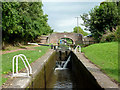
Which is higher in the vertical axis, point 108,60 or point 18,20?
point 18,20

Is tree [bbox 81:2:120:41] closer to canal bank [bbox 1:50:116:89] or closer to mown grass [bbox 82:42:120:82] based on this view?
canal bank [bbox 1:50:116:89]

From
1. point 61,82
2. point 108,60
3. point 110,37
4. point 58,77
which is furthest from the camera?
point 110,37

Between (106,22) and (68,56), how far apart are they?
22.9ft

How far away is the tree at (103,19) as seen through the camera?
18.1m

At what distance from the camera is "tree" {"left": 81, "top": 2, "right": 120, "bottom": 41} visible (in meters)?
18.1

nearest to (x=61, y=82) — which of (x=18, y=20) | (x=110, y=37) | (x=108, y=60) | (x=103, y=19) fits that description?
(x=108, y=60)

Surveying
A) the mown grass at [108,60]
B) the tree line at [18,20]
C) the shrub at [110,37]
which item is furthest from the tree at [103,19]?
the mown grass at [108,60]

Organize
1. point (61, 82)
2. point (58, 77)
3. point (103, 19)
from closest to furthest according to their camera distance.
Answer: point (61, 82) < point (58, 77) < point (103, 19)

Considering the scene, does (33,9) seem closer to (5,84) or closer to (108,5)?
(108,5)

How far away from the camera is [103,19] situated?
18625 mm

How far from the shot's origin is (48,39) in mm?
36625

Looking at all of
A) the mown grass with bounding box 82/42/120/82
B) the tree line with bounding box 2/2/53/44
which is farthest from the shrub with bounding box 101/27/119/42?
the tree line with bounding box 2/2/53/44

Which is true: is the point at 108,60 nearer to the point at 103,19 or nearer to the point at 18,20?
the point at 18,20

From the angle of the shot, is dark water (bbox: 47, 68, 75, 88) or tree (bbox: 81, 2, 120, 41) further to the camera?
tree (bbox: 81, 2, 120, 41)
